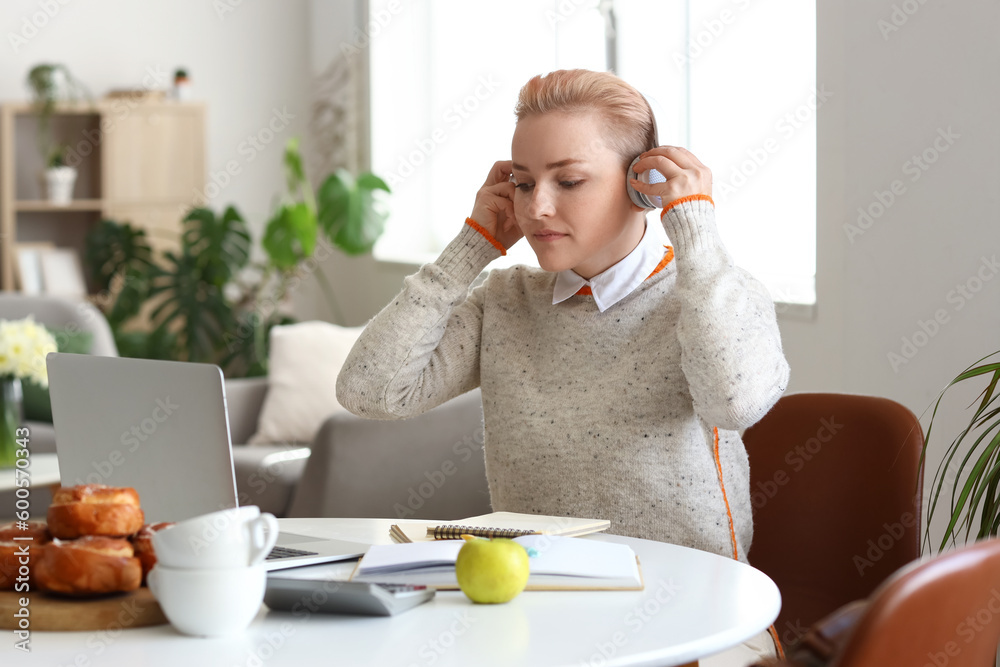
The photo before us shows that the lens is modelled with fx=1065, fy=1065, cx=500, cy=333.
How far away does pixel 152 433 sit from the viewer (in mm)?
1197

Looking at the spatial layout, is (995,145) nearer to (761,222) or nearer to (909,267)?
(909,267)

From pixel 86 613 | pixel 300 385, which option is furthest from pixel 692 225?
pixel 300 385

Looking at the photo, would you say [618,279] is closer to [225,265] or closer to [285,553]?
[285,553]

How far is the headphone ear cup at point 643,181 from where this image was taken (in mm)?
1510

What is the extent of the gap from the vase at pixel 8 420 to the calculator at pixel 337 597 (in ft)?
6.92

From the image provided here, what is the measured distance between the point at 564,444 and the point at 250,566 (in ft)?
2.08

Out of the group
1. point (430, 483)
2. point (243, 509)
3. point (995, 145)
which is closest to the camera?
point (243, 509)

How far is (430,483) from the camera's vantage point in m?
2.93

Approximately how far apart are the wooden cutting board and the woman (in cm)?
65

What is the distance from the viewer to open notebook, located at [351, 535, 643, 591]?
1.14 meters

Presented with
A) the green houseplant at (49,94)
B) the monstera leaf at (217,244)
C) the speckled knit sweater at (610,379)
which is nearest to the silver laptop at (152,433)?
the speckled knit sweater at (610,379)

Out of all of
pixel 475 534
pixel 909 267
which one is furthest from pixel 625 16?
pixel 475 534

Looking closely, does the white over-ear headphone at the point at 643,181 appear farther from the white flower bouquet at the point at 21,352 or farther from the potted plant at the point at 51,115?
the potted plant at the point at 51,115

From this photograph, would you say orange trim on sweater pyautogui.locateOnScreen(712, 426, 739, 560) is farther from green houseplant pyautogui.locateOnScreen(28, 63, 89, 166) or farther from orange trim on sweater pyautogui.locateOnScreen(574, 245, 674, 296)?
green houseplant pyautogui.locateOnScreen(28, 63, 89, 166)
